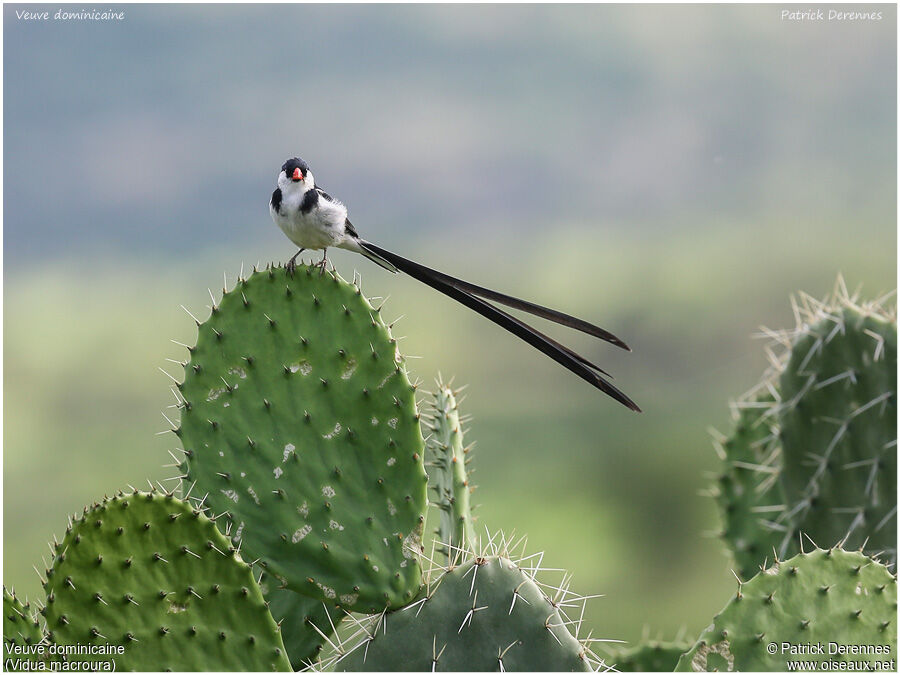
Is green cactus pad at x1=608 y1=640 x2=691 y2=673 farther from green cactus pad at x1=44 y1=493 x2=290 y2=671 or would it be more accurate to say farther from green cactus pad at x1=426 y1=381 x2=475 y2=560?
green cactus pad at x1=44 y1=493 x2=290 y2=671

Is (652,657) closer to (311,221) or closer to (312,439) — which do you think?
(312,439)

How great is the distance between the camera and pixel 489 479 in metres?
6.93

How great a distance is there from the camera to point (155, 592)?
0.98 m

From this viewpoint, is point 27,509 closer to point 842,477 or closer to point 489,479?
point 489,479

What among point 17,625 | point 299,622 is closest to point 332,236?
point 299,622

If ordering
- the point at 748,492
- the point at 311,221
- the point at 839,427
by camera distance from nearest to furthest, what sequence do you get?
1. the point at 311,221
2. the point at 839,427
3. the point at 748,492

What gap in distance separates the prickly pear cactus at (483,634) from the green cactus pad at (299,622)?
166 mm

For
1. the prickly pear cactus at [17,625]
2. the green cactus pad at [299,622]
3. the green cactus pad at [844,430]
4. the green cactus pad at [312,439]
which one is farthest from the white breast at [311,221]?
the green cactus pad at [844,430]

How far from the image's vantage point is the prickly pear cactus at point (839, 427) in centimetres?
144

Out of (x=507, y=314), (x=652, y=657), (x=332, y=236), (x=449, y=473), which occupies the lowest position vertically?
(x=652, y=657)

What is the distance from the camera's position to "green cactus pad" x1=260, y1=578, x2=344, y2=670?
4.00ft

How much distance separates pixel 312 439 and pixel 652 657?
66 centimetres

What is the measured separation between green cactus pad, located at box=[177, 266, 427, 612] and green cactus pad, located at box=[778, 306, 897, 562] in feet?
2.19

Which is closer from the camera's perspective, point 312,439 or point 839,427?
point 312,439
